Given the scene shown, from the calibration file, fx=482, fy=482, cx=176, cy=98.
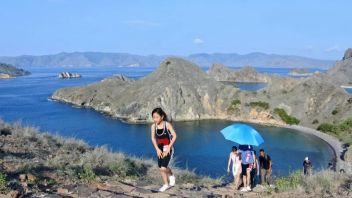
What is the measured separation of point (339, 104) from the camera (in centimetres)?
9269

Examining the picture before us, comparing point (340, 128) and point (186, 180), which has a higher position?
point (186, 180)

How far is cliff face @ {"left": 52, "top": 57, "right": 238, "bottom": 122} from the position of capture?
105 m

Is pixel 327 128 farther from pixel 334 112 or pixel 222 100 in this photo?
pixel 222 100

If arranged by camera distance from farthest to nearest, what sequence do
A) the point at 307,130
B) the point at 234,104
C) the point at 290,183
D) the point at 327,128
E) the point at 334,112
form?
the point at 234,104 → the point at 334,112 → the point at 307,130 → the point at 327,128 → the point at 290,183

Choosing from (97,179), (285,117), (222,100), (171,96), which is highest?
(97,179)

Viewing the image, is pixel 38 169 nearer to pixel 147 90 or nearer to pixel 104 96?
pixel 147 90

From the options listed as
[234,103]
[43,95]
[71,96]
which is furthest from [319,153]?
[43,95]

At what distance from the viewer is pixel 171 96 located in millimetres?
107750

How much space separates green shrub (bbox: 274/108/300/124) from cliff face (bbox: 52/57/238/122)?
12.9m

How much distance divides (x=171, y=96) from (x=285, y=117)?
1010 inches

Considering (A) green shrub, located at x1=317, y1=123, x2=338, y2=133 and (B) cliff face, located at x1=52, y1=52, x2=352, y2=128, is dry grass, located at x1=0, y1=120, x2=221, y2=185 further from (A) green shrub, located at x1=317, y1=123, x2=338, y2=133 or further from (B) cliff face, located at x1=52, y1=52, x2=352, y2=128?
(B) cliff face, located at x1=52, y1=52, x2=352, y2=128

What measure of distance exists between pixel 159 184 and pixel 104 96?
4427 inches

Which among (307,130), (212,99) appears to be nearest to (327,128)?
(307,130)

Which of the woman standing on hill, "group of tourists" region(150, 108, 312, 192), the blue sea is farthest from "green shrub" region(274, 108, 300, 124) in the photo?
the woman standing on hill
